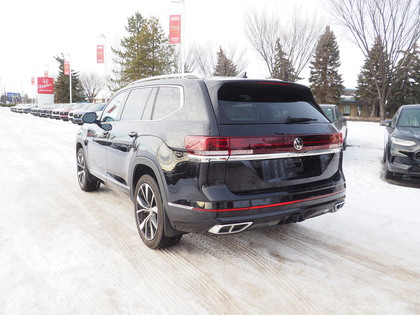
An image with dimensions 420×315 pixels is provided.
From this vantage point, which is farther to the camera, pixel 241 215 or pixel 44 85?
pixel 44 85

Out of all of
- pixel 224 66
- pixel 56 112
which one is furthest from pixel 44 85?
pixel 224 66

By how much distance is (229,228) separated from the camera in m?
2.67

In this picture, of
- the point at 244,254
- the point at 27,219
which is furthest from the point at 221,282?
the point at 27,219

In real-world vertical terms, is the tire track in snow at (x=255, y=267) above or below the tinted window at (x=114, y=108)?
below

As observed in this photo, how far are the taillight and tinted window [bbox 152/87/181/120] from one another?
1.89 feet

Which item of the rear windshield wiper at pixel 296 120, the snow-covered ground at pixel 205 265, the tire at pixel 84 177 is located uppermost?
the rear windshield wiper at pixel 296 120

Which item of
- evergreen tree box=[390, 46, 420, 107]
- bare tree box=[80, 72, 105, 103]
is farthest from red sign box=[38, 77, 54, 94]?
evergreen tree box=[390, 46, 420, 107]

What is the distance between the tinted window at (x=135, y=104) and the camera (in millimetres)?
3863

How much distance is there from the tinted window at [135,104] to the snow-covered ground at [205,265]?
4.55 ft

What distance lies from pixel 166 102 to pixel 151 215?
1200 mm

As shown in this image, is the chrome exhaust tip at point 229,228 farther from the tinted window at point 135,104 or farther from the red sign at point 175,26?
the red sign at point 175,26

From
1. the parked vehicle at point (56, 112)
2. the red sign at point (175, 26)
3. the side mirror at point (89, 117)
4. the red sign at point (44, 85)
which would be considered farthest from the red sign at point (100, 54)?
the side mirror at point (89, 117)

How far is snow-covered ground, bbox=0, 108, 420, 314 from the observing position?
2.49 meters

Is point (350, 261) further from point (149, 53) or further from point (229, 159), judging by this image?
point (149, 53)
